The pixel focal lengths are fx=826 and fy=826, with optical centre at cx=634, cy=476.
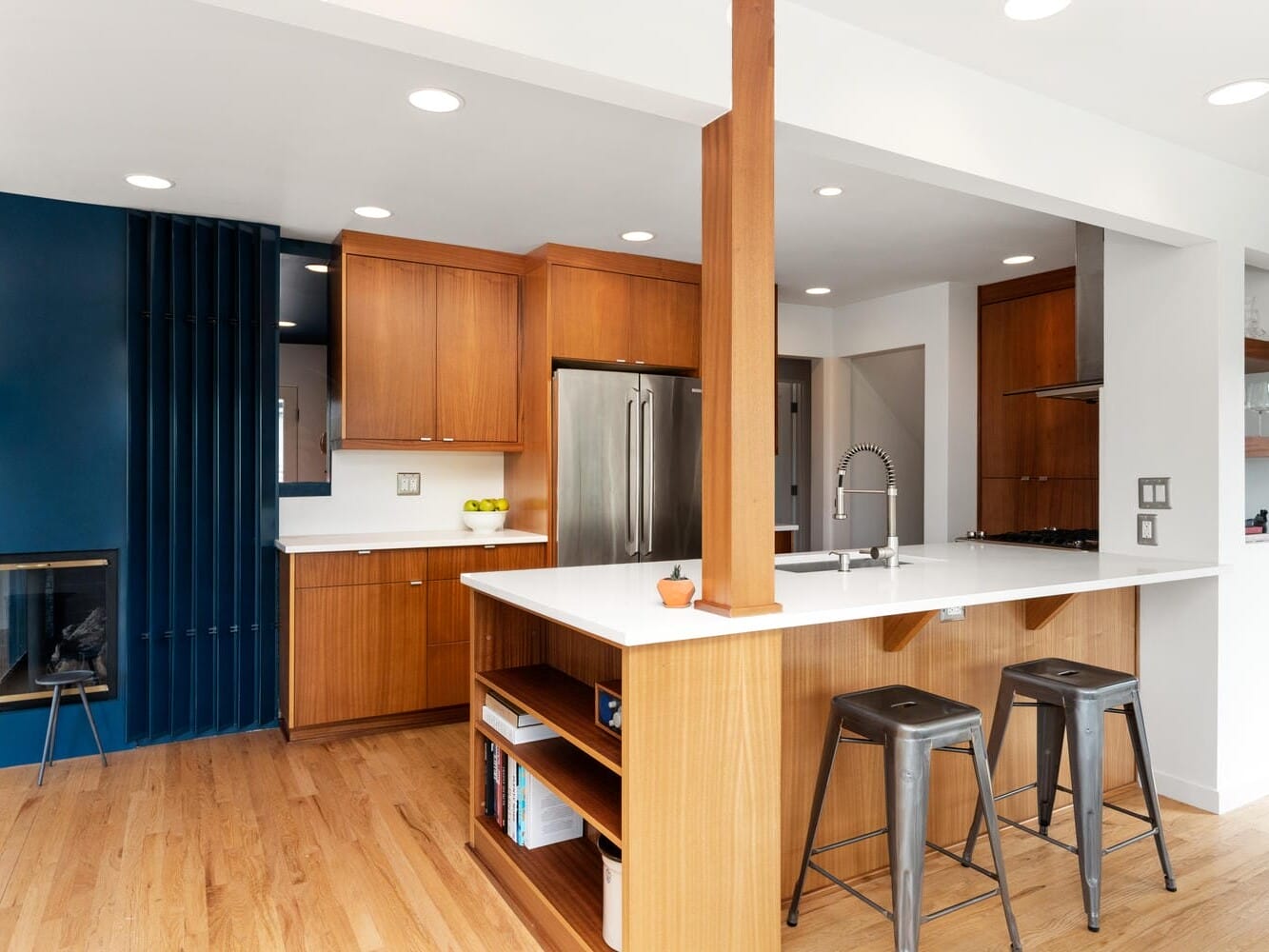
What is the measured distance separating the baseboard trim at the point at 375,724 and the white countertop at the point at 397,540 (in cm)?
81

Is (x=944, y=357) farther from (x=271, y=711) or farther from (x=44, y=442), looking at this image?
(x=44, y=442)

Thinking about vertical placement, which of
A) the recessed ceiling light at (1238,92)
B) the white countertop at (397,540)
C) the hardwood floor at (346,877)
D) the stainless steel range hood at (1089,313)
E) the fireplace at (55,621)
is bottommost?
the hardwood floor at (346,877)

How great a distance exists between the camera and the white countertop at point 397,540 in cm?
375

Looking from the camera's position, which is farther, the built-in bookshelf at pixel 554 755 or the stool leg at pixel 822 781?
the stool leg at pixel 822 781

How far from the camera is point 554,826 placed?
2.46 m

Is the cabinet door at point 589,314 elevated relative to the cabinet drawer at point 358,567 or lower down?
elevated

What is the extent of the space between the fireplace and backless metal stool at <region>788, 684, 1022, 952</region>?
312cm

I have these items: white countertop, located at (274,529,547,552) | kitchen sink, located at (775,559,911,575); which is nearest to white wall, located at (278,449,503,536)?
white countertop, located at (274,529,547,552)

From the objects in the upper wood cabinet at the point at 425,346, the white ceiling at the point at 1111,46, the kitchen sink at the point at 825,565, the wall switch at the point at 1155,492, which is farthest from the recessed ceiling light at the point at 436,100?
the wall switch at the point at 1155,492

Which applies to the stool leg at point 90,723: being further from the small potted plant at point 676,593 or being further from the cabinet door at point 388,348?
the small potted plant at point 676,593

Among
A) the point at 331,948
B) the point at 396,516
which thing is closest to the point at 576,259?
the point at 396,516

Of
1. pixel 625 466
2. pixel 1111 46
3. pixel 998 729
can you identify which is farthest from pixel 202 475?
pixel 1111 46

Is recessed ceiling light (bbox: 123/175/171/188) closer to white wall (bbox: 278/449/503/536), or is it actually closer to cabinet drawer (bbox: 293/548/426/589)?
white wall (bbox: 278/449/503/536)

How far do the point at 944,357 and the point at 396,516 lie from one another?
3.35 metres
